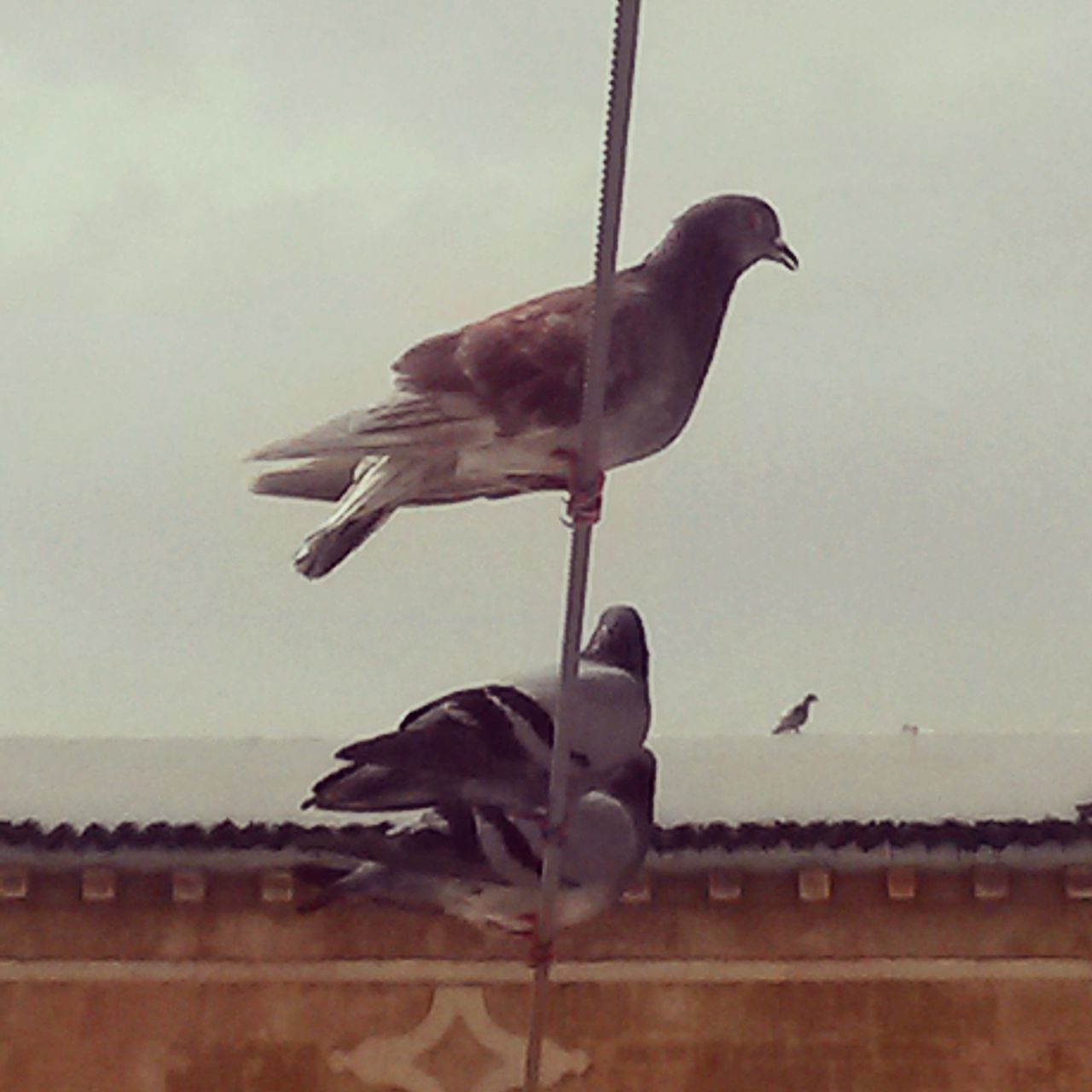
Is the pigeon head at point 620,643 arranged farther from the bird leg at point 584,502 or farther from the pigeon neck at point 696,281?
the bird leg at point 584,502

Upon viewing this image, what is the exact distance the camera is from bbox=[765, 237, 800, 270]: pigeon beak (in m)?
5.81

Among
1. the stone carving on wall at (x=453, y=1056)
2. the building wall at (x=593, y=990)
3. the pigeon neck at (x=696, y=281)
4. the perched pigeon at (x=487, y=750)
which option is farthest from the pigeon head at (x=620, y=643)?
the stone carving on wall at (x=453, y=1056)

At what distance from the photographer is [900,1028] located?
7.98m

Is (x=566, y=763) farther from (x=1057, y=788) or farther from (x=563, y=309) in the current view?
(x=1057, y=788)

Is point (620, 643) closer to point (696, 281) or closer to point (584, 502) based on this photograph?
point (696, 281)

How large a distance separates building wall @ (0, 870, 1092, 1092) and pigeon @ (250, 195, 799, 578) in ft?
9.90

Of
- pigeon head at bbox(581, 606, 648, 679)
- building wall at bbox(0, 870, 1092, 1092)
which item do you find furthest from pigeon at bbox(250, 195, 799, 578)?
building wall at bbox(0, 870, 1092, 1092)

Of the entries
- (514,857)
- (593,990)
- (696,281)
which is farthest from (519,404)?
(593,990)

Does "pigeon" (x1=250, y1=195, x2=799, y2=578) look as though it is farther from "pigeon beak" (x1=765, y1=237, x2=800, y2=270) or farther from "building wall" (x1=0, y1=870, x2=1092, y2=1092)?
"building wall" (x1=0, y1=870, x2=1092, y2=1092)

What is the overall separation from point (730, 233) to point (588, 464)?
5.19 ft

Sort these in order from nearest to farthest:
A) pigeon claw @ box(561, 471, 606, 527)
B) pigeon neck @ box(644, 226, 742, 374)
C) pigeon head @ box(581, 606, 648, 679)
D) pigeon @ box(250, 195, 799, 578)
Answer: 1. pigeon claw @ box(561, 471, 606, 527)
2. pigeon @ box(250, 195, 799, 578)
3. pigeon neck @ box(644, 226, 742, 374)
4. pigeon head @ box(581, 606, 648, 679)

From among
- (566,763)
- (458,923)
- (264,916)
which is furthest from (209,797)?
(566,763)

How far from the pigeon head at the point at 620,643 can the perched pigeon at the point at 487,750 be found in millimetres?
275

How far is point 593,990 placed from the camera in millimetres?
8047
